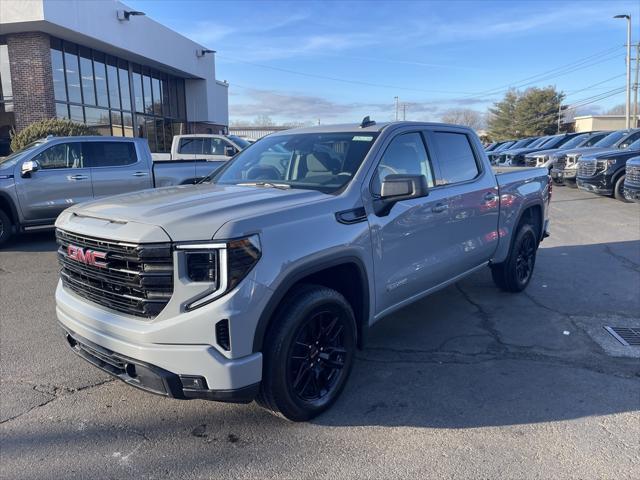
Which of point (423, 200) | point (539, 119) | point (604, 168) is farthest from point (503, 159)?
point (539, 119)

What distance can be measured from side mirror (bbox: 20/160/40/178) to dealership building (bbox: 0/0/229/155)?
460 inches

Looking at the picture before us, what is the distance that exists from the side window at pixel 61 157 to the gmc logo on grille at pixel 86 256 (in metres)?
6.69

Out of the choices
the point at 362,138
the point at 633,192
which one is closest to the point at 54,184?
the point at 362,138

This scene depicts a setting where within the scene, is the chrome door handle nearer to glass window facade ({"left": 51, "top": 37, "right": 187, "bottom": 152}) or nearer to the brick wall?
the brick wall

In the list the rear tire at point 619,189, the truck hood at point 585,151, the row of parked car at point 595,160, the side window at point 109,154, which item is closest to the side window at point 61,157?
the side window at point 109,154

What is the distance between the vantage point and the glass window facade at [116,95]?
2084 cm

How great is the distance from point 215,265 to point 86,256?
3.10 feet

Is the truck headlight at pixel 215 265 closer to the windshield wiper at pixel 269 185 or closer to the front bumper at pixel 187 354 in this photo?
the front bumper at pixel 187 354

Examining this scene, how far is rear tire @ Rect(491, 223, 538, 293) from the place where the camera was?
5.74 m

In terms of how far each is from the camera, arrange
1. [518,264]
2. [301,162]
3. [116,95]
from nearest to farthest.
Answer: [301,162], [518,264], [116,95]

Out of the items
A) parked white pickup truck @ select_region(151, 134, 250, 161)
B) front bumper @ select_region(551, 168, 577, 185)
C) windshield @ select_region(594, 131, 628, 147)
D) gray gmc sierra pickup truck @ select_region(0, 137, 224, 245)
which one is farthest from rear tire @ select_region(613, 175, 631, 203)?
gray gmc sierra pickup truck @ select_region(0, 137, 224, 245)

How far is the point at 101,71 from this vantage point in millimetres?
23625

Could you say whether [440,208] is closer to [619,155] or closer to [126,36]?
[619,155]

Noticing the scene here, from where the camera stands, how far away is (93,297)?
3.17 m
